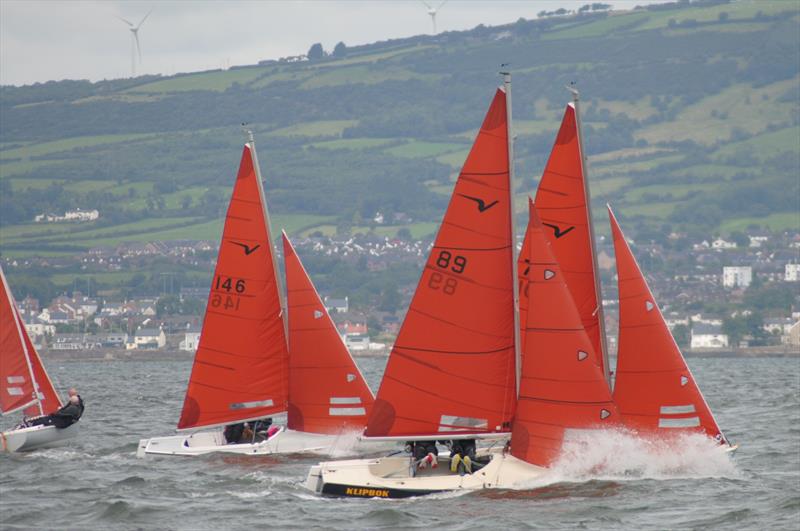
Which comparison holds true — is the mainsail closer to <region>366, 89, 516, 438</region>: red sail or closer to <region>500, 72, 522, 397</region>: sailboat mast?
<region>366, 89, 516, 438</region>: red sail

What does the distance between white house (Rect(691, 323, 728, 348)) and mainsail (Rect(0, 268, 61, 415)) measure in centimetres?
14695

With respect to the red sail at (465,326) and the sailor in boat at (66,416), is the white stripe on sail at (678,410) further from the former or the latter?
the sailor in boat at (66,416)

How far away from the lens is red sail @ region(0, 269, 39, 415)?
42.3 metres

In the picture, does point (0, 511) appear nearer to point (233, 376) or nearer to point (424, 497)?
point (424, 497)

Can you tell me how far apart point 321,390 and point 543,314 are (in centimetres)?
960

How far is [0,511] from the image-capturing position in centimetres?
2945

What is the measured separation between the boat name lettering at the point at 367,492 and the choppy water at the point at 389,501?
128 millimetres

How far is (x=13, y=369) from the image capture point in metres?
42.4

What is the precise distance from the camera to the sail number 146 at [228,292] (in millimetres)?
38969

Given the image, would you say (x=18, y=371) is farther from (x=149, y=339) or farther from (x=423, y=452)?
(x=149, y=339)

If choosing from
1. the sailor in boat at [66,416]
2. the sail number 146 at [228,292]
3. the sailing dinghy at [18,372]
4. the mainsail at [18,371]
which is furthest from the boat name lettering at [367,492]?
the mainsail at [18,371]

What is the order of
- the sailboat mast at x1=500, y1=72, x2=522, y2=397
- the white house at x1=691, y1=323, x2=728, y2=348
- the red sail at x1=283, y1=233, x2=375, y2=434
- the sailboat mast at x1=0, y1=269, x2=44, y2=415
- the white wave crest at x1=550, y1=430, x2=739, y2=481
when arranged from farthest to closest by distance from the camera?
the white house at x1=691, y1=323, x2=728, y2=348 < the sailboat mast at x1=0, y1=269, x2=44, y2=415 < the red sail at x1=283, y1=233, x2=375, y2=434 < the white wave crest at x1=550, y1=430, x2=739, y2=481 < the sailboat mast at x1=500, y1=72, x2=522, y2=397

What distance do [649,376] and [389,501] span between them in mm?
6695

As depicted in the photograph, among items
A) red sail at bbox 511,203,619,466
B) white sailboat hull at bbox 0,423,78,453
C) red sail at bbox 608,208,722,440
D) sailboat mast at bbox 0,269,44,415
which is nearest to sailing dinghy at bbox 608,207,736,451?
red sail at bbox 608,208,722,440
